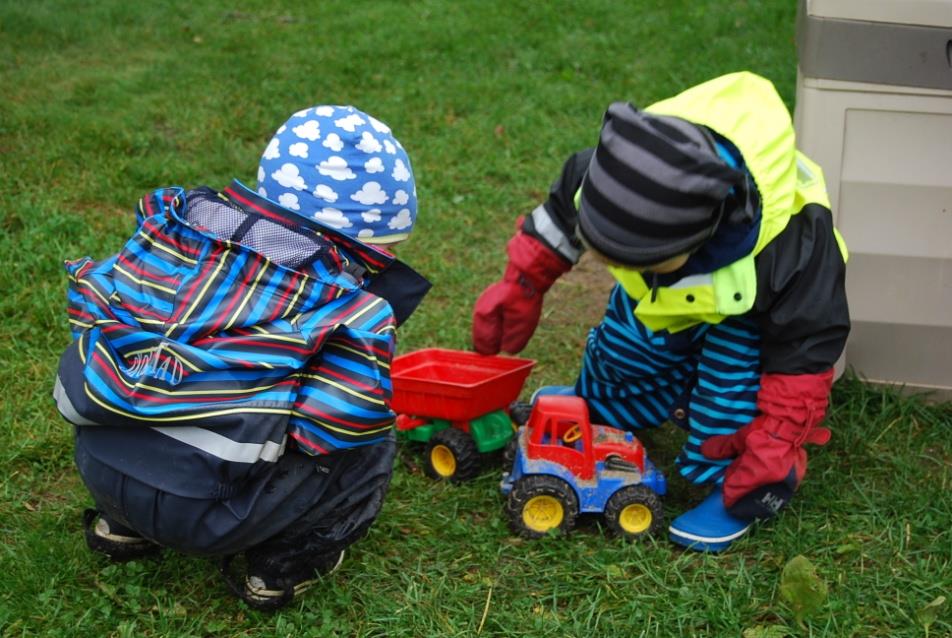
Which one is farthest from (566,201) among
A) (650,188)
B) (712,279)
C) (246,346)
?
(246,346)

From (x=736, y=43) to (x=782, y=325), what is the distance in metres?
4.76

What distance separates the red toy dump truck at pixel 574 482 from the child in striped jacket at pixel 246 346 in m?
0.58

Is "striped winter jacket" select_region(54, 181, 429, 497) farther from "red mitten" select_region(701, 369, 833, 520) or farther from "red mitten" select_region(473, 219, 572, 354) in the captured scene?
"red mitten" select_region(701, 369, 833, 520)

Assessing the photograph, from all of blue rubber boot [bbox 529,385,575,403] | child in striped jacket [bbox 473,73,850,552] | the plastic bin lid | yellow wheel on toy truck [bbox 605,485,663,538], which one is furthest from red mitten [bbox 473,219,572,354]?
the plastic bin lid

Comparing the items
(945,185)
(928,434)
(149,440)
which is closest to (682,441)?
(928,434)

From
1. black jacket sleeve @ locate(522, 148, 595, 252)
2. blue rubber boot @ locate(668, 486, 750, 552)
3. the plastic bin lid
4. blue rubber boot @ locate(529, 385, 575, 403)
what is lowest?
blue rubber boot @ locate(529, 385, 575, 403)

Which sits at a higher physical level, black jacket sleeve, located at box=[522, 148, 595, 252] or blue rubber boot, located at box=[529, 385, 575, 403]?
black jacket sleeve, located at box=[522, 148, 595, 252]

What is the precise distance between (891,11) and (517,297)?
1265 mm

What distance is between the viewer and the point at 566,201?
301 centimetres

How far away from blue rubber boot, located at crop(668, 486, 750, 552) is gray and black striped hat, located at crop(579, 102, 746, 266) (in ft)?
2.65

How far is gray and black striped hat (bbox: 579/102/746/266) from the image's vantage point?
2.37 meters

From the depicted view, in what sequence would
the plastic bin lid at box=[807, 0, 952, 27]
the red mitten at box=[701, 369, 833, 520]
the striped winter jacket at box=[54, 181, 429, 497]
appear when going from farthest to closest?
1. the plastic bin lid at box=[807, 0, 952, 27]
2. the red mitten at box=[701, 369, 833, 520]
3. the striped winter jacket at box=[54, 181, 429, 497]

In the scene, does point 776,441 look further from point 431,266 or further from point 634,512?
point 431,266

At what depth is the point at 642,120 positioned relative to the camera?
7.97 feet
